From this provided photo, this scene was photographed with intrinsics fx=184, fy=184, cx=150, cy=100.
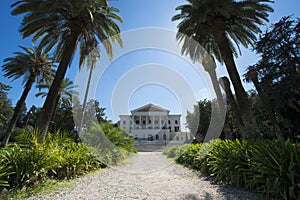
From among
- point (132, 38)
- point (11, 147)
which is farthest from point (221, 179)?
point (132, 38)

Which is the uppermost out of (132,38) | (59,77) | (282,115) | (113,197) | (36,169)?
(132,38)

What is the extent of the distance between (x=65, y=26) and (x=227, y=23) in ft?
32.5

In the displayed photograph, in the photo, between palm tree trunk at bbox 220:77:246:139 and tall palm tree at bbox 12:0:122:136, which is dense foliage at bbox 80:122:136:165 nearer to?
tall palm tree at bbox 12:0:122:136

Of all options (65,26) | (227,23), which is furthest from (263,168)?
(65,26)

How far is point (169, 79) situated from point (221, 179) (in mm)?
7324

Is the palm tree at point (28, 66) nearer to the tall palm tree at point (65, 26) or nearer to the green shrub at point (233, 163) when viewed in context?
the tall palm tree at point (65, 26)

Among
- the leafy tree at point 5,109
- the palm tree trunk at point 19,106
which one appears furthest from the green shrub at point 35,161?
the leafy tree at point 5,109

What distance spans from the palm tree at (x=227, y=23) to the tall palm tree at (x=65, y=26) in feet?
15.4

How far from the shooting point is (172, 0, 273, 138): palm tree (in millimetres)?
9445

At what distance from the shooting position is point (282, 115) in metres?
15.2

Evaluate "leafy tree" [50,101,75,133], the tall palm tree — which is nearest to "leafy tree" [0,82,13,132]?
"leafy tree" [50,101,75,133]

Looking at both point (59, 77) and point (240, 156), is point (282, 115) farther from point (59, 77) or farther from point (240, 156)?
point (59, 77)

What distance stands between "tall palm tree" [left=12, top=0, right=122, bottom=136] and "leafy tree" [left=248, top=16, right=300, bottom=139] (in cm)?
1169

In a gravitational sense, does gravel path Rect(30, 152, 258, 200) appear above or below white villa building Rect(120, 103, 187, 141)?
below
